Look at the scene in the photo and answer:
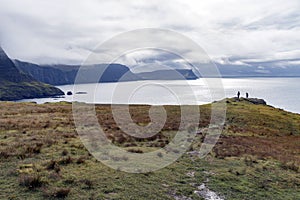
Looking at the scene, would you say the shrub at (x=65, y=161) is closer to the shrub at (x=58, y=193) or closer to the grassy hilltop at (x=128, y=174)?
the grassy hilltop at (x=128, y=174)

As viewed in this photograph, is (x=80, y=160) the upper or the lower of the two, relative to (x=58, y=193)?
upper

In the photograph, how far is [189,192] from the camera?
1238cm

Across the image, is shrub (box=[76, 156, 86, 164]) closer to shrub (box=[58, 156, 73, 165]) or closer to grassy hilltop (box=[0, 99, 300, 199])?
grassy hilltop (box=[0, 99, 300, 199])

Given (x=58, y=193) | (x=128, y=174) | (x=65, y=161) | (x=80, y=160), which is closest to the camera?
(x=58, y=193)

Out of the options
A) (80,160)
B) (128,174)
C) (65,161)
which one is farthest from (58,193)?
(80,160)

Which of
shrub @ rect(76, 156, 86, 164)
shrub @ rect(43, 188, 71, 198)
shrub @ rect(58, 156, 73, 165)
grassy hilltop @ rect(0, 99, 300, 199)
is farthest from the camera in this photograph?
shrub @ rect(76, 156, 86, 164)

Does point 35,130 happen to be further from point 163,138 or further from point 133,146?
point 163,138

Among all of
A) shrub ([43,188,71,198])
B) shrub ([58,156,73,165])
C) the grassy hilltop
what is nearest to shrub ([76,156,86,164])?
the grassy hilltop

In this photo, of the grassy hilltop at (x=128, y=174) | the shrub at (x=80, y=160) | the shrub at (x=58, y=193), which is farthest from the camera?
the shrub at (x=80, y=160)

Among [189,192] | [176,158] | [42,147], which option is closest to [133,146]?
[176,158]

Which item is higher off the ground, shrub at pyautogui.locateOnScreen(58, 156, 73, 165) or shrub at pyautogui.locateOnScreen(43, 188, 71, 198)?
shrub at pyautogui.locateOnScreen(58, 156, 73, 165)

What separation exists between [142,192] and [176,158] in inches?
260

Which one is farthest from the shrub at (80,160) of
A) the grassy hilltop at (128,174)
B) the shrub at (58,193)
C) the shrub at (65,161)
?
the shrub at (58,193)

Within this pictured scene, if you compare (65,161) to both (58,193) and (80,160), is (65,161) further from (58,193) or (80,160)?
(58,193)
